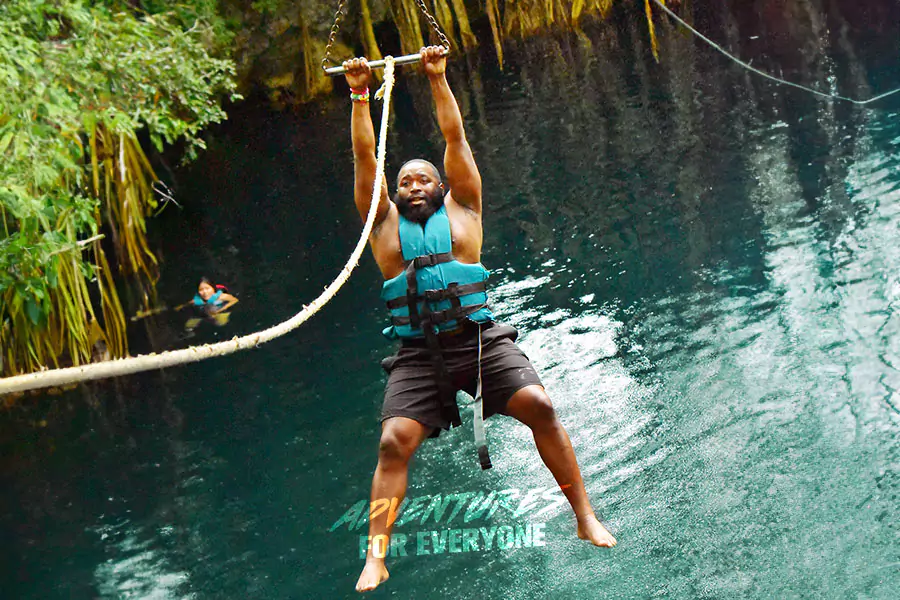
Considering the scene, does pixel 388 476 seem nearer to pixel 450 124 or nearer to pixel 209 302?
pixel 450 124

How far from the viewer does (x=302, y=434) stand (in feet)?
26.5

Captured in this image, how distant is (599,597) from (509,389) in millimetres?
1932

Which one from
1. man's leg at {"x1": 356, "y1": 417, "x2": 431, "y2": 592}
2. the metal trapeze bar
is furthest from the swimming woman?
man's leg at {"x1": 356, "y1": 417, "x2": 431, "y2": 592}

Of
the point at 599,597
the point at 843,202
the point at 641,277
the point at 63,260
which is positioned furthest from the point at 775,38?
the point at 599,597

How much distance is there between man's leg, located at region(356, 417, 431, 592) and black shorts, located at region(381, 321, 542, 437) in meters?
0.05

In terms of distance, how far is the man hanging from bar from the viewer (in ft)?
14.1

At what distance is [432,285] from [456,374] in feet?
1.32

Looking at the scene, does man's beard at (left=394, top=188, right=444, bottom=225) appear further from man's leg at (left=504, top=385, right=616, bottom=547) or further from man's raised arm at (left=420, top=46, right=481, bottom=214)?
man's leg at (left=504, top=385, right=616, bottom=547)

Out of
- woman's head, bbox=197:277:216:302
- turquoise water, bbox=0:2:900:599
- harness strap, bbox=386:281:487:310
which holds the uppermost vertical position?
harness strap, bbox=386:281:487:310

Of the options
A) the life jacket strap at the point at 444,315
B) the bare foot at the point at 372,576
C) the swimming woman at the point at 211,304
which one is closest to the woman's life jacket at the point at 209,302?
the swimming woman at the point at 211,304

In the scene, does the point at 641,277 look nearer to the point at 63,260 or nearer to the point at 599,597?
the point at 599,597

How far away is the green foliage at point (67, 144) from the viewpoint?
732cm

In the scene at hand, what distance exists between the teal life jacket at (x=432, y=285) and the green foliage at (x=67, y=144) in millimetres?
3531

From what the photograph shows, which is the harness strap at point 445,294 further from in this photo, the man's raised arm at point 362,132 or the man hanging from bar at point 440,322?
the man's raised arm at point 362,132
